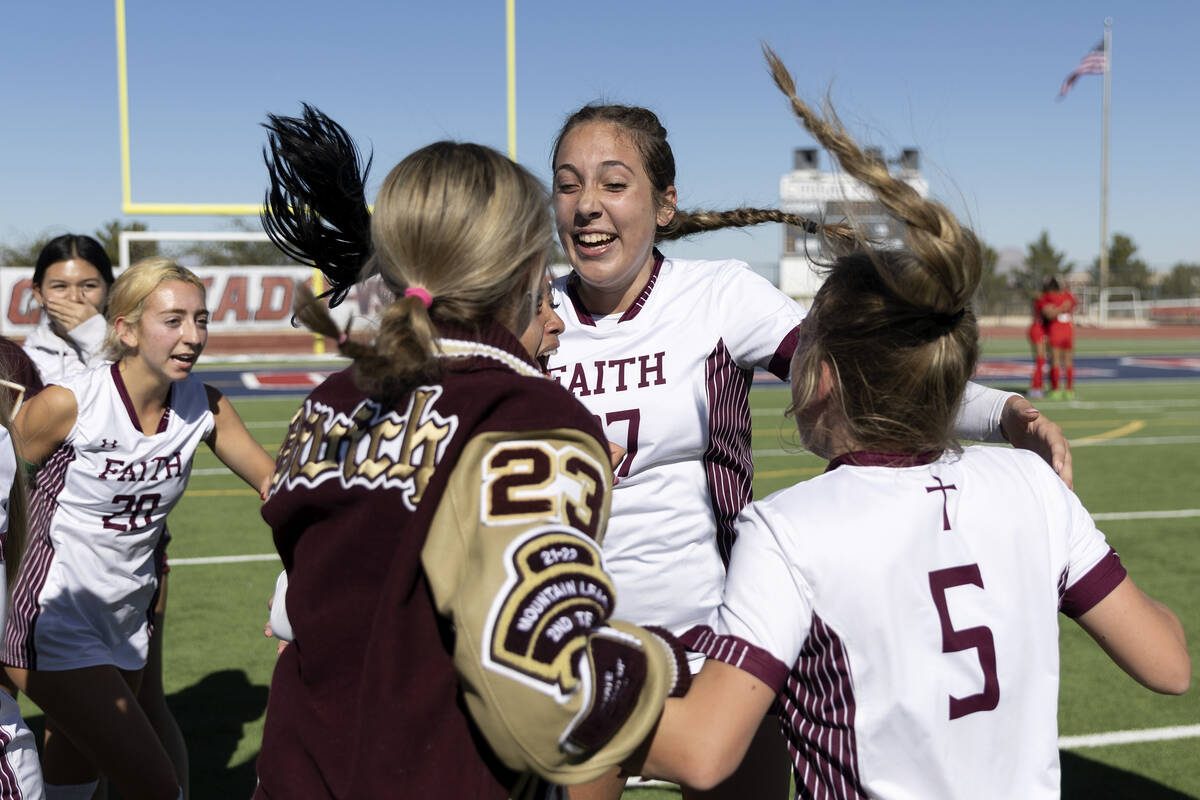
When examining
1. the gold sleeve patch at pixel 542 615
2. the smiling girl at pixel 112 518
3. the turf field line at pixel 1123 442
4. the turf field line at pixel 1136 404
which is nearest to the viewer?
the gold sleeve patch at pixel 542 615

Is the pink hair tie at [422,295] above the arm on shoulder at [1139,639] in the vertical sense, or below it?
above

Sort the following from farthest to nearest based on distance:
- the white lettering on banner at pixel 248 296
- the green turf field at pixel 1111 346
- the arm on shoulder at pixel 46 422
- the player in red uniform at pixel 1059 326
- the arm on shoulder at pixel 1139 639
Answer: the green turf field at pixel 1111 346
the white lettering on banner at pixel 248 296
the player in red uniform at pixel 1059 326
the arm on shoulder at pixel 46 422
the arm on shoulder at pixel 1139 639

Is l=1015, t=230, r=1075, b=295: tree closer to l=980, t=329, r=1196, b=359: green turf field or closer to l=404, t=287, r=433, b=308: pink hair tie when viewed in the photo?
l=980, t=329, r=1196, b=359: green turf field

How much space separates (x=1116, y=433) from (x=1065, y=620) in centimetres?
827

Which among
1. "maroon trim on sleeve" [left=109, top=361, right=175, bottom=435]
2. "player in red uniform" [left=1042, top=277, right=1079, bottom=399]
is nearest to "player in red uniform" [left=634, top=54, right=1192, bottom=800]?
"maroon trim on sleeve" [left=109, top=361, right=175, bottom=435]

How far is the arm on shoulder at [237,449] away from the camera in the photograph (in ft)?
11.6

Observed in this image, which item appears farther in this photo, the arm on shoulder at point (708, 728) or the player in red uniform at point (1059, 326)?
the player in red uniform at point (1059, 326)

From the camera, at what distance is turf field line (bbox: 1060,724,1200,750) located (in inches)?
166

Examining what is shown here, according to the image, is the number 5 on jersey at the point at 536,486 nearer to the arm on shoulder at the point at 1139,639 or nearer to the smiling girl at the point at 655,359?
the arm on shoulder at the point at 1139,639

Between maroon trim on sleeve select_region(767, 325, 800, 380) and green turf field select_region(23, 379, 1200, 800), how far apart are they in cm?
23

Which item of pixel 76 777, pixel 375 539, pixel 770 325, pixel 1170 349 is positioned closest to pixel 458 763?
pixel 375 539

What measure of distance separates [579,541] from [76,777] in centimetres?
279

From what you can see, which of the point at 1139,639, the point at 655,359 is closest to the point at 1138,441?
the point at 655,359

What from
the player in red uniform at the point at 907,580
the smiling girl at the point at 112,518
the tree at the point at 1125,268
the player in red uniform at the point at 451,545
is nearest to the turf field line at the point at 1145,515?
the smiling girl at the point at 112,518
